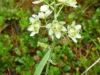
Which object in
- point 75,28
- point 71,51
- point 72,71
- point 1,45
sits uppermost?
point 75,28

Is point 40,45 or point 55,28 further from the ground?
point 55,28

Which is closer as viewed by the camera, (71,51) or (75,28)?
(75,28)

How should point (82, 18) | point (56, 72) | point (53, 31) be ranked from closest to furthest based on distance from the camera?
point (53, 31)
point (56, 72)
point (82, 18)

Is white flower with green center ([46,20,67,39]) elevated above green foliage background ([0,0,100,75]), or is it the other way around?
white flower with green center ([46,20,67,39])

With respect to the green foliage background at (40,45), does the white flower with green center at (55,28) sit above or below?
above

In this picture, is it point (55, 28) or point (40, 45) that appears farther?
point (40, 45)

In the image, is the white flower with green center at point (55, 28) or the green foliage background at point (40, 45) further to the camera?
the green foliage background at point (40, 45)

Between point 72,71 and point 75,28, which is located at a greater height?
point 75,28

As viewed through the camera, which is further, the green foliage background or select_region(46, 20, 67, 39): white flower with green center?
the green foliage background

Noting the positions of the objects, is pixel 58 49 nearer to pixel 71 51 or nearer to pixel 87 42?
pixel 71 51

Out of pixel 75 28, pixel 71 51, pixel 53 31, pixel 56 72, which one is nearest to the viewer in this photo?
pixel 53 31

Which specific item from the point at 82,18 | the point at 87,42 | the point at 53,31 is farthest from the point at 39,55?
the point at 53,31
